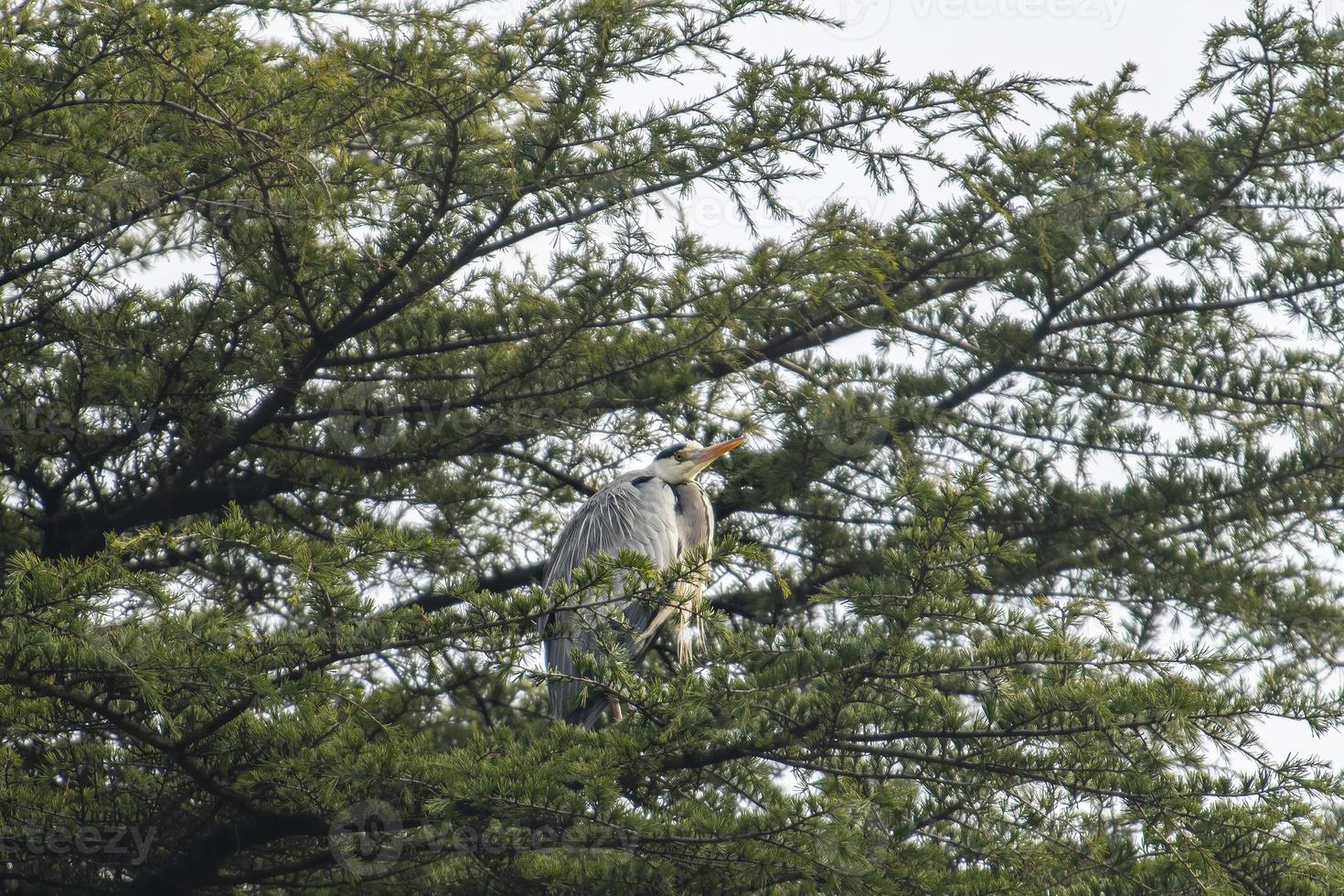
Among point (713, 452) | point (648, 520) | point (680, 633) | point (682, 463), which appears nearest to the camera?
point (680, 633)

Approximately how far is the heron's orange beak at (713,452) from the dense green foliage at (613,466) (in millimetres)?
347

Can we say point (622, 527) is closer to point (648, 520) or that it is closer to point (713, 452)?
point (648, 520)

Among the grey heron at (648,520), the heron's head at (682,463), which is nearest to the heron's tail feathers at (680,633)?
the grey heron at (648,520)

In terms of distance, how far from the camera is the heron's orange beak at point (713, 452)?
6152mm

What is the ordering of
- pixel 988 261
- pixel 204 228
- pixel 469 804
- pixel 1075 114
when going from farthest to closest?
pixel 988 261, pixel 204 228, pixel 1075 114, pixel 469 804

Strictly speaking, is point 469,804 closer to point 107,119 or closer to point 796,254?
point 796,254

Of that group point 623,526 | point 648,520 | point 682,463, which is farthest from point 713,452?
point 623,526

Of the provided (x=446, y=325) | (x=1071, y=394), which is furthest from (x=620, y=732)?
(x=1071, y=394)

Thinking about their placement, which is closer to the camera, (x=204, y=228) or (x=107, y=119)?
(x=107, y=119)

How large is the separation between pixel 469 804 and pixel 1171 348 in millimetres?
3903

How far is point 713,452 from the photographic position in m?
6.41

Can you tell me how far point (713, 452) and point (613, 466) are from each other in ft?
1.93

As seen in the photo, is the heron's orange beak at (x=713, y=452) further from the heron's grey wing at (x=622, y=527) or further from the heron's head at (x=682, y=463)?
the heron's grey wing at (x=622, y=527)

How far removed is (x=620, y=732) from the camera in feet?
10.2
